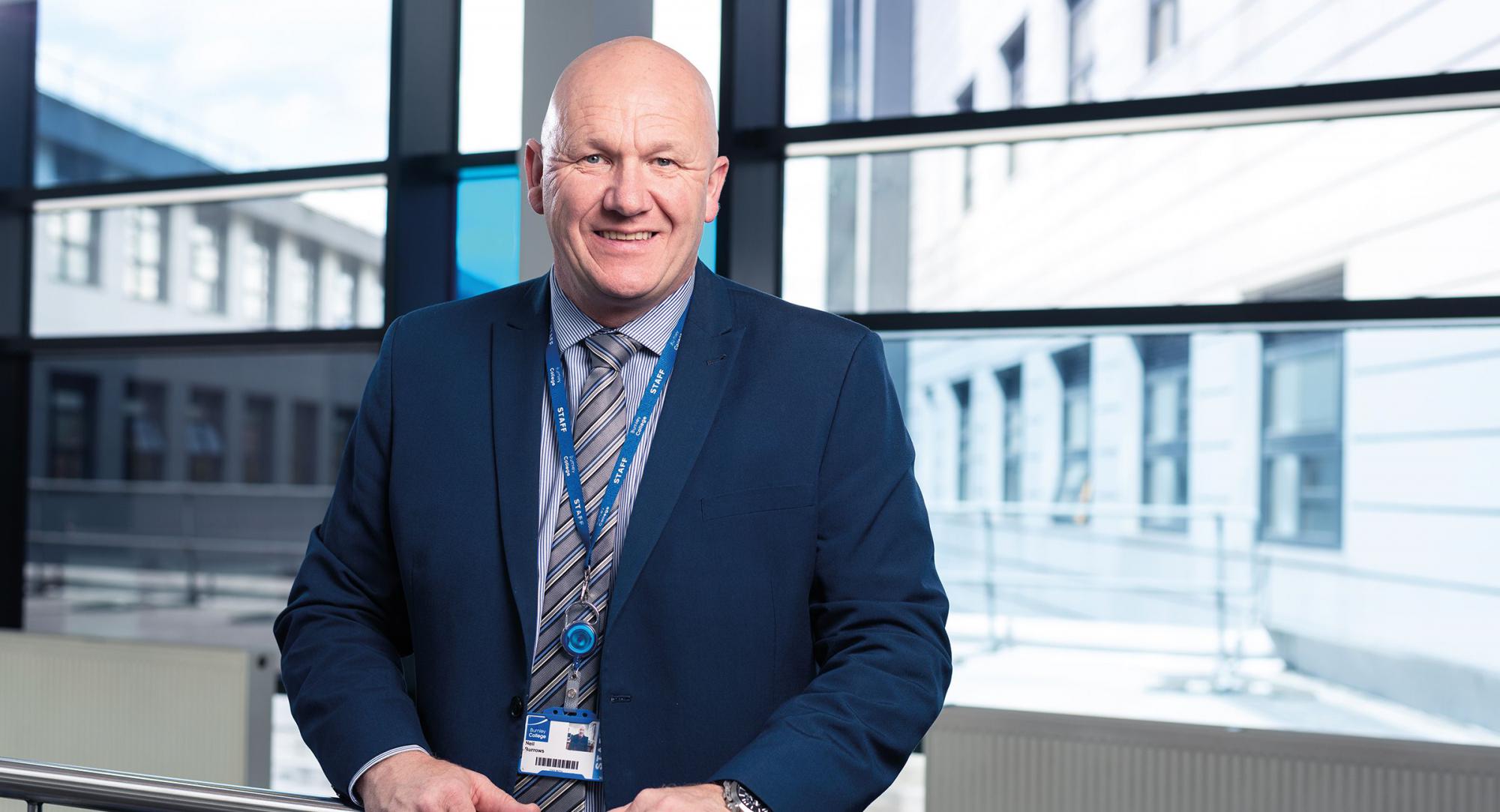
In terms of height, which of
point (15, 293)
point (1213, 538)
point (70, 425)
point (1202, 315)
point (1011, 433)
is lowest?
point (1213, 538)

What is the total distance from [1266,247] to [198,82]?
5585 millimetres

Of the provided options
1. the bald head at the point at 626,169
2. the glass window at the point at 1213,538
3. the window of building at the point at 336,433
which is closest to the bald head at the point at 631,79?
the bald head at the point at 626,169

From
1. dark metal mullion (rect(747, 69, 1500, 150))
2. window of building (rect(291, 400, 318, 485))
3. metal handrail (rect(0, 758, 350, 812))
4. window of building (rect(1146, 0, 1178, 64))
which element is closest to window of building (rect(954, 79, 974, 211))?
dark metal mullion (rect(747, 69, 1500, 150))

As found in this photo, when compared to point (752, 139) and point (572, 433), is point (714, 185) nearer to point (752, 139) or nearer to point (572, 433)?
point (572, 433)

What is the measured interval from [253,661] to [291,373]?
13850 millimetres

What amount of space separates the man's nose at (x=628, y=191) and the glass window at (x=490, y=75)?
2861 millimetres

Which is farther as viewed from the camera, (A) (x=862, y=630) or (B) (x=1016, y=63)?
(B) (x=1016, y=63)

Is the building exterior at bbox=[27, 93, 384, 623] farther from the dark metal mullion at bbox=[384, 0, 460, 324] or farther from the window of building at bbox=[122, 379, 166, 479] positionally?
the dark metal mullion at bbox=[384, 0, 460, 324]

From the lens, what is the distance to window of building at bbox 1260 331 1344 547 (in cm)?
596

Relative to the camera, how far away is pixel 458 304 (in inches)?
57.4

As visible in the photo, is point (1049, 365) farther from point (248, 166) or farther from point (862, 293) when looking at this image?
point (248, 166)

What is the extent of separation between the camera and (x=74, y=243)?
610cm

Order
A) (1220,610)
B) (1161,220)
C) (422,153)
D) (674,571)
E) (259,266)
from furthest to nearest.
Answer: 1. (259,266)
2. (1220,610)
3. (1161,220)
4. (422,153)
5. (674,571)

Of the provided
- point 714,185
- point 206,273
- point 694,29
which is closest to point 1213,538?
point 694,29
